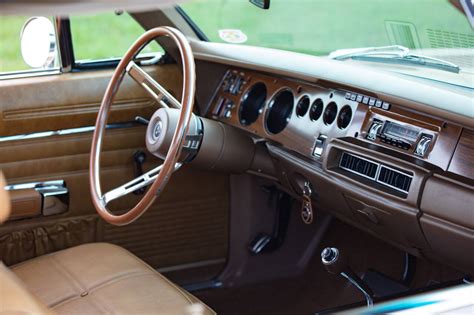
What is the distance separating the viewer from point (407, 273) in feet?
7.91

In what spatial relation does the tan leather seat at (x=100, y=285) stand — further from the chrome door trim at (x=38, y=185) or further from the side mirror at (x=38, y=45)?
the side mirror at (x=38, y=45)

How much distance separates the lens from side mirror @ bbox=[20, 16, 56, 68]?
260 centimetres

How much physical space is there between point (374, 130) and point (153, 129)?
0.68 meters

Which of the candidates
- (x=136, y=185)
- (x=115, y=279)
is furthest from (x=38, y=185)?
(x=115, y=279)

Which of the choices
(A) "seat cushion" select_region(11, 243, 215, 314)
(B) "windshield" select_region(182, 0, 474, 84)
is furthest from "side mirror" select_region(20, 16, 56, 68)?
(A) "seat cushion" select_region(11, 243, 215, 314)

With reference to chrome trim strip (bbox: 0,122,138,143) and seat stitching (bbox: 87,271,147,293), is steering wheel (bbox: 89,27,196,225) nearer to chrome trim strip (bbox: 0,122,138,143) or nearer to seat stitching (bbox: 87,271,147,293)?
seat stitching (bbox: 87,271,147,293)

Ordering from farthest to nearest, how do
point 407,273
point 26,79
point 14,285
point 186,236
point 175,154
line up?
1. point 186,236
2. point 26,79
3. point 407,273
4. point 175,154
5. point 14,285

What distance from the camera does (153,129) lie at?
2.28 m

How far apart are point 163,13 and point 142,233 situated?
80 centimetres

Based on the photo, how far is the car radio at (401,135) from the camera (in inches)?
71.2

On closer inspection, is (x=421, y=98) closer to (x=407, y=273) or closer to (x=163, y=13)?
(x=407, y=273)

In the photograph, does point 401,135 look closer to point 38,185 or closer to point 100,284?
point 100,284

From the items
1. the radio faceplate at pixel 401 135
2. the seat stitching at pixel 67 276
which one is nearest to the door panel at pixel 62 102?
the seat stitching at pixel 67 276

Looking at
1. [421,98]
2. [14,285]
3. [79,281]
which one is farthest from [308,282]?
[14,285]
